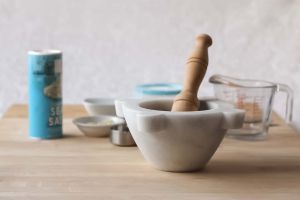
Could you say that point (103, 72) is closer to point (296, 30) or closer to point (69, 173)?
point (296, 30)

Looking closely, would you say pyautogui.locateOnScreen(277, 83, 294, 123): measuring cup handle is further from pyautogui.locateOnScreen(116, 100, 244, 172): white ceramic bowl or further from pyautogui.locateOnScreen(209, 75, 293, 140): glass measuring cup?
pyautogui.locateOnScreen(116, 100, 244, 172): white ceramic bowl

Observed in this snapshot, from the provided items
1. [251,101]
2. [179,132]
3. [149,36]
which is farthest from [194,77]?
[149,36]

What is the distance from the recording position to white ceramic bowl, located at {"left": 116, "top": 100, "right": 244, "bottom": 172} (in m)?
0.94

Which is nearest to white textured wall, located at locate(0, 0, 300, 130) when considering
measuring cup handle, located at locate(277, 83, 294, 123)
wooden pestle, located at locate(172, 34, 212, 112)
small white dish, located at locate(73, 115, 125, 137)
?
measuring cup handle, located at locate(277, 83, 294, 123)

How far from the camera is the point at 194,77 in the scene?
1043 millimetres

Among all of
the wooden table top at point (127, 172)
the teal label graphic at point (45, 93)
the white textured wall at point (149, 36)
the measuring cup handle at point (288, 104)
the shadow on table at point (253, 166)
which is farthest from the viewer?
the white textured wall at point (149, 36)

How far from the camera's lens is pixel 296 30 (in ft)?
5.57

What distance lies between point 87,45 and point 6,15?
0.76 feet

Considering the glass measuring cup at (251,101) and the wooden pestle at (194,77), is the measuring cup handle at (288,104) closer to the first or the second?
the glass measuring cup at (251,101)

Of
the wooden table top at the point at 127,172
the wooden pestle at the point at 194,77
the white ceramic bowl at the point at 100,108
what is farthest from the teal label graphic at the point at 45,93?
the wooden pestle at the point at 194,77

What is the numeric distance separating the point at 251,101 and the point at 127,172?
14.1 inches

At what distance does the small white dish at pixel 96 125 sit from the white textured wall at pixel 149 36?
0.43m

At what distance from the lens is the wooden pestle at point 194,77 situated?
1.03 meters

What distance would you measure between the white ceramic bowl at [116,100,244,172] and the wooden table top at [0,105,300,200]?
0.08 ft
